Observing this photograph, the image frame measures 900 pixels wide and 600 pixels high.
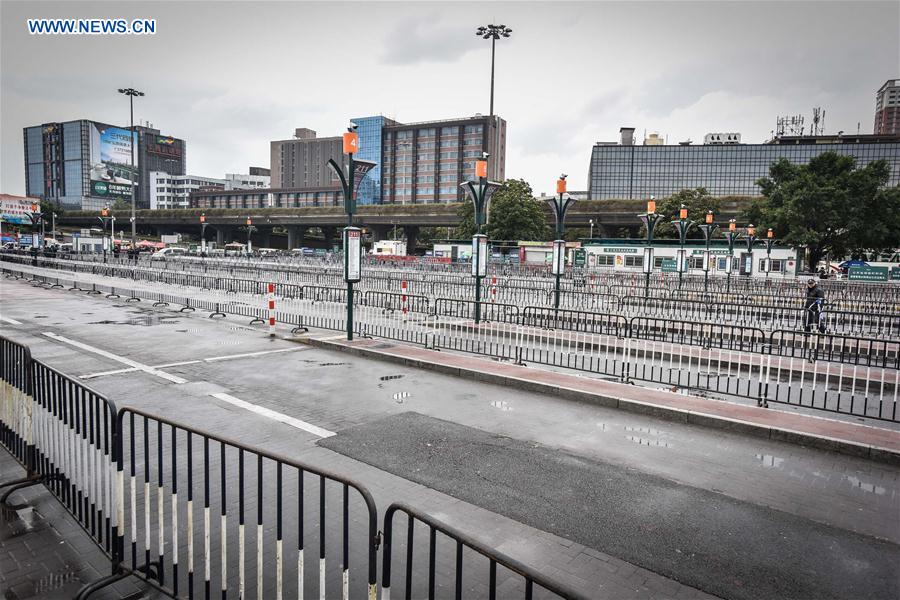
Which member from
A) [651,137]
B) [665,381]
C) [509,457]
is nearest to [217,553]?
[509,457]


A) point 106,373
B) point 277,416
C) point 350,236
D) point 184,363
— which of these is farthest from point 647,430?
point 106,373

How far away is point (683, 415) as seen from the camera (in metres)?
8.58

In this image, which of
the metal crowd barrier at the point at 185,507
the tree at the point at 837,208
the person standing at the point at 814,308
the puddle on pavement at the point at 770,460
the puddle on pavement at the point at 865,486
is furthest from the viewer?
the tree at the point at 837,208

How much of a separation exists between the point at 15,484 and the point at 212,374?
5.74 metres

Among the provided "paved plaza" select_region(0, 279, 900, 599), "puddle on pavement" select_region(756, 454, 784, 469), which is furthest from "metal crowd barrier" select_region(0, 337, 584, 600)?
"puddle on pavement" select_region(756, 454, 784, 469)

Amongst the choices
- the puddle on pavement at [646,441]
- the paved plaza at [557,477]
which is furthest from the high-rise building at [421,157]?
the puddle on pavement at [646,441]

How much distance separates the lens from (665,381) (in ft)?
37.4

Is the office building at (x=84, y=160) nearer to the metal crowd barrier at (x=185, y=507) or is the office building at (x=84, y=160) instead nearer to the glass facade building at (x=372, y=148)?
the glass facade building at (x=372, y=148)

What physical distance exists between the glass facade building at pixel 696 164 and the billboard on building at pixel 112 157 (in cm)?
11552

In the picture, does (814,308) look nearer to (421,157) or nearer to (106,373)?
(106,373)

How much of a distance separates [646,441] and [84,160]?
21477 cm

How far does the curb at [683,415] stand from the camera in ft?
23.7

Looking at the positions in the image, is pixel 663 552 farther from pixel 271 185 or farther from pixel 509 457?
pixel 271 185

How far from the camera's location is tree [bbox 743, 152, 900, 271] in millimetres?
45688
